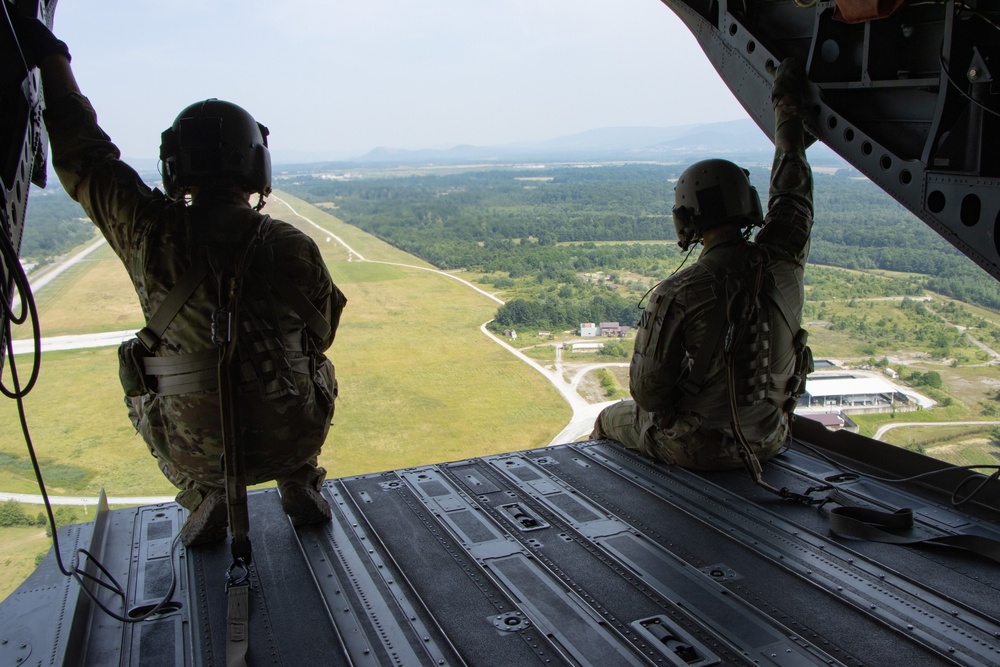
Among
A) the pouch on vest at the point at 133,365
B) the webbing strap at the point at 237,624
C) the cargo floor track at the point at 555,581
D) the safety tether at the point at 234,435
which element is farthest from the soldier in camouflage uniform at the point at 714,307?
the pouch on vest at the point at 133,365

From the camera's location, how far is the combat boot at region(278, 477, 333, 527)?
332 cm

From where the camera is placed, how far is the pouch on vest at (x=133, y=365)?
282 cm

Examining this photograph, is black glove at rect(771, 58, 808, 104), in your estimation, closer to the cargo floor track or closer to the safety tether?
the cargo floor track

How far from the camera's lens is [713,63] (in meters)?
4.29

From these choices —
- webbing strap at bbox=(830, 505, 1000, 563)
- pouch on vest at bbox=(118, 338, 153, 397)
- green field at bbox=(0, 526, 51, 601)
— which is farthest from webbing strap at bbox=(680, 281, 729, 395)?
green field at bbox=(0, 526, 51, 601)

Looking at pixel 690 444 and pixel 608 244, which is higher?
pixel 608 244

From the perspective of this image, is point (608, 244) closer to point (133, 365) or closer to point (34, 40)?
point (133, 365)

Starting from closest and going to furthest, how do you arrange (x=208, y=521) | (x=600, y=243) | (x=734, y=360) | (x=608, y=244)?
(x=208, y=521), (x=734, y=360), (x=600, y=243), (x=608, y=244)

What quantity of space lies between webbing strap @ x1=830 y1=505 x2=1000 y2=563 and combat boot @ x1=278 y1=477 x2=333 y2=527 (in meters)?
2.15

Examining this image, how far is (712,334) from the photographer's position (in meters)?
3.46

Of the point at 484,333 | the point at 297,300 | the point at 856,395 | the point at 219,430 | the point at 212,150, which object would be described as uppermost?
the point at 212,150

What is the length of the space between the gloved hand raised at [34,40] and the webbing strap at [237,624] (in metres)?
1.81

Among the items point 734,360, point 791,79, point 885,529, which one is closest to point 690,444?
point 734,360

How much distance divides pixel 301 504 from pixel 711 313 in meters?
1.96
